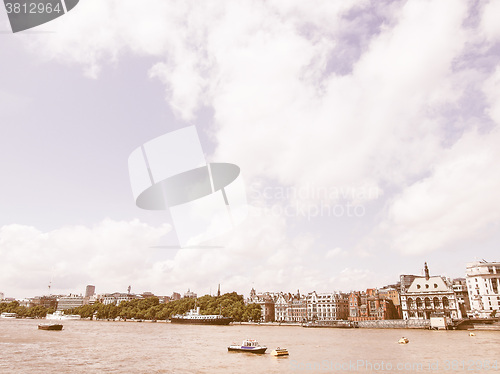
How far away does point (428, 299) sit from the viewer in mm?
133750

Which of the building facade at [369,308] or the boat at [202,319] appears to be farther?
the building facade at [369,308]

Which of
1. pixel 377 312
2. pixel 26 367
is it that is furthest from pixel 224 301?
pixel 26 367

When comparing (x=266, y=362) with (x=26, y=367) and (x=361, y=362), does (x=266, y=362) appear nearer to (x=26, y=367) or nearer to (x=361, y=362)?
(x=361, y=362)

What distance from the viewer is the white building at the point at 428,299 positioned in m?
129

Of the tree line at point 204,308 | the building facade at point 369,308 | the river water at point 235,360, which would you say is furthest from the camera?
the tree line at point 204,308

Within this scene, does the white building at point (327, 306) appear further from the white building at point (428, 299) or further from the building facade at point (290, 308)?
the white building at point (428, 299)

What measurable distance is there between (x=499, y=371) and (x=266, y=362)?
2291cm

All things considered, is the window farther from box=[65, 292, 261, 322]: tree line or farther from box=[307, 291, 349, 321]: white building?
box=[65, 292, 261, 322]: tree line

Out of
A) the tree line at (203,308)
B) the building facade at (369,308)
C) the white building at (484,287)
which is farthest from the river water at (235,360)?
the tree line at (203,308)

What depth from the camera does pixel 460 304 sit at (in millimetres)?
147250

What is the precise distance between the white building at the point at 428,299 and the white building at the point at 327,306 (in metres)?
33.2

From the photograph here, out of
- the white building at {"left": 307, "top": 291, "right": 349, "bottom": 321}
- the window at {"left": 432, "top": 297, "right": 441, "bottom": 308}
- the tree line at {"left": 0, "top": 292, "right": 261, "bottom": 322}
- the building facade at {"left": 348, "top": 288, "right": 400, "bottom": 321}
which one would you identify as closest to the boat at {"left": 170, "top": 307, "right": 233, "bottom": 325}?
the tree line at {"left": 0, "top": 292, "right": 261, "bottom": 322}

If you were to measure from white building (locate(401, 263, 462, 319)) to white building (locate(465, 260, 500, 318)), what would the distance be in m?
8.97

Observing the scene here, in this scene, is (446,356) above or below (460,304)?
below
